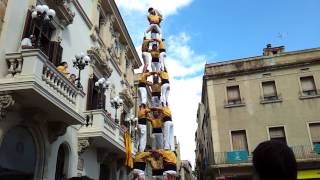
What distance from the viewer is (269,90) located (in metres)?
24.0

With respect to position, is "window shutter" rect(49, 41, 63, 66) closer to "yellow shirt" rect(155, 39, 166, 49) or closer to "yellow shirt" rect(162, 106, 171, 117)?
"yellow shirt" rect(155, 39, 166, 49)

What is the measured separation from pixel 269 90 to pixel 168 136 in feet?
57.3

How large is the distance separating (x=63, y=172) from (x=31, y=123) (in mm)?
3012

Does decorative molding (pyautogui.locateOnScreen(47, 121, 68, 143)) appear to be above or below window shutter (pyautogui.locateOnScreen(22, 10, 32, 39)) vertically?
below

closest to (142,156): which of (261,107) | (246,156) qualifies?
(246,156)

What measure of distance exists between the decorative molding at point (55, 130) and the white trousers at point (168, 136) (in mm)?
4654

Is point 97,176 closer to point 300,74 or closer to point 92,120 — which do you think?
point 92,120

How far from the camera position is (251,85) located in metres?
24.3

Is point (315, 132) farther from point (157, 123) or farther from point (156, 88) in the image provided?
point (157, 123)

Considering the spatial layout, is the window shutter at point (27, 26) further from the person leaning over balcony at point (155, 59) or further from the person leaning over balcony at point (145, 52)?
the person leaning over balcony at point (155, 59)

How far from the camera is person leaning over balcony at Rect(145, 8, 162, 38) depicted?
10.1 metres

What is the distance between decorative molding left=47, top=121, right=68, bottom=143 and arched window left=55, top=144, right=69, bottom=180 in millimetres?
1213

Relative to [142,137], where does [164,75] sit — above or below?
above

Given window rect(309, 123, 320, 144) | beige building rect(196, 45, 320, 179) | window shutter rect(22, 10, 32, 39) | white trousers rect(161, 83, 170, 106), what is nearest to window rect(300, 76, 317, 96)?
beige building rect(196, 45, 320, 179)
